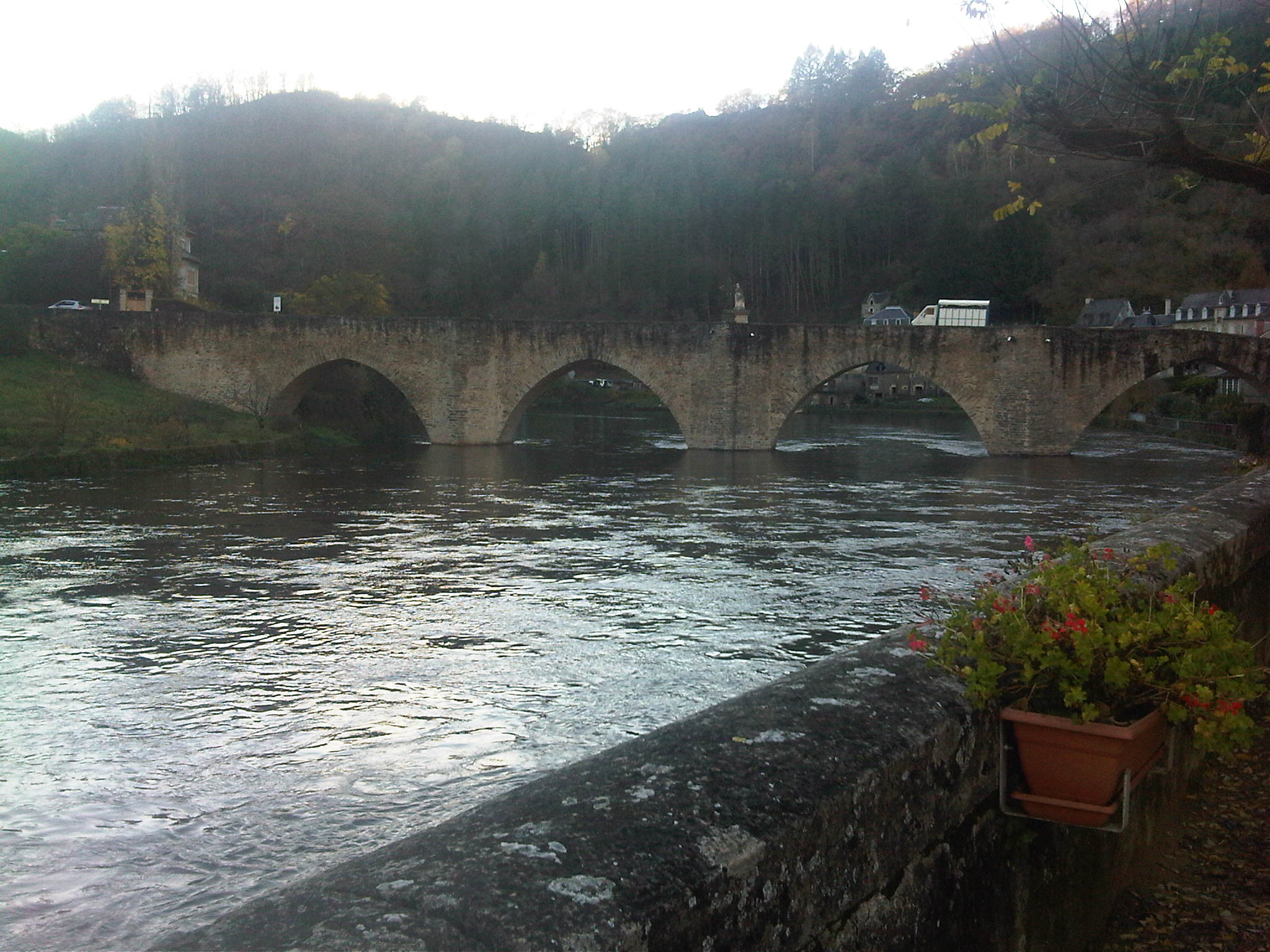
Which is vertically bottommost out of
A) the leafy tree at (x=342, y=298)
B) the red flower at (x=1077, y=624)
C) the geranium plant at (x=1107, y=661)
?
the geranium plant at (x=1107, y=661)

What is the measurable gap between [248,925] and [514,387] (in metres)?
29.5

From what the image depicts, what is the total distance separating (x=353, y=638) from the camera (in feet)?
26.6

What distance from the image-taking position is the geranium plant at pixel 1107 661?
2350 mm

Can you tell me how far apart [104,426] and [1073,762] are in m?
24.8

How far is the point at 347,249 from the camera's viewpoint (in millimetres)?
44594

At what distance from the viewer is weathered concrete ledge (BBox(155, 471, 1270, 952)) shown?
1.46m

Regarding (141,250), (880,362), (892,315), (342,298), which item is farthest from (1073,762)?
(892,315)

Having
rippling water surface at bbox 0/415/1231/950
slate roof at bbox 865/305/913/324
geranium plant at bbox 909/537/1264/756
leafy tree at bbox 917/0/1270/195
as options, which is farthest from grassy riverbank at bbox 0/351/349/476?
slate roof at bbox 865/305/913/324

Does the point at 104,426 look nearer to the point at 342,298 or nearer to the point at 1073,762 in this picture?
the point at 342,298

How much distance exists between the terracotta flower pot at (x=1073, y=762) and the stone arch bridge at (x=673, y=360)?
27.0 metres

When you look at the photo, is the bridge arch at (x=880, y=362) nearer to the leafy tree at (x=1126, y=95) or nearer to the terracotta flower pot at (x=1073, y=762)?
the leafy tree at (x=1126, y=95)

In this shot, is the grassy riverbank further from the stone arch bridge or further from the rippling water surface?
the rippling water surface

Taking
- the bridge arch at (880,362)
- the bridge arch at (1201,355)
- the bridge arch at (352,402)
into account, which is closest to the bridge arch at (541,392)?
the bridge arch at (352,402)

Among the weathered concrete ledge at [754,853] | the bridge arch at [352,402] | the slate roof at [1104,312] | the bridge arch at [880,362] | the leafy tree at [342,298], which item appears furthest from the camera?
the slate roof at [1104,312]
